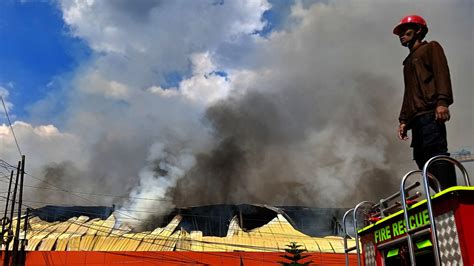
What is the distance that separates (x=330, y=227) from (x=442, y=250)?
35772mm

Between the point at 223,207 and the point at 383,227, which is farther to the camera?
the point at 223,207

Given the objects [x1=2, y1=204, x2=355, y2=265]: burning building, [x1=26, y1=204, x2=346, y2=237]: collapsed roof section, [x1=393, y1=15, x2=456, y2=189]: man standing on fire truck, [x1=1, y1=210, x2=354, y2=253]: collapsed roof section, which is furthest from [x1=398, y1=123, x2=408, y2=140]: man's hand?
[x1=26, y1=204, x2=346, y2=237]: collapsed roof section

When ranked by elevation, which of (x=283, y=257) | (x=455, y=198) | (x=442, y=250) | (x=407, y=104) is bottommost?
(x=442, y=250)

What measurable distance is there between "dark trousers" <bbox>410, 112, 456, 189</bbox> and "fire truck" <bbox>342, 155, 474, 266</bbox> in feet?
0.38

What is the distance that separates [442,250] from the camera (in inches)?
100

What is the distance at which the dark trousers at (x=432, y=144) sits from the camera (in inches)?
121

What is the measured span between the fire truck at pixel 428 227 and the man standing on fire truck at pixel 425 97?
410 millimetres

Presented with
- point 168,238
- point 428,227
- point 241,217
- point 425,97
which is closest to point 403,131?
point 425,97

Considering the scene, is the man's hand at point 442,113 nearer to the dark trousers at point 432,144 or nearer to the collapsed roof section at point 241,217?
the dark trousers at point 432,144

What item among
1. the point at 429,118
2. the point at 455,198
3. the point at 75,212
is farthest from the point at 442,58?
the point at 75,212

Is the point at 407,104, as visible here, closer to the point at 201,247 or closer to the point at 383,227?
the point at 383,227

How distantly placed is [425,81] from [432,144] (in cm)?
53

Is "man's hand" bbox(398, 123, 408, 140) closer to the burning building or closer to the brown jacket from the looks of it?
the brown jacket

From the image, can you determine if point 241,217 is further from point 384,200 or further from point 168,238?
point 384,200
